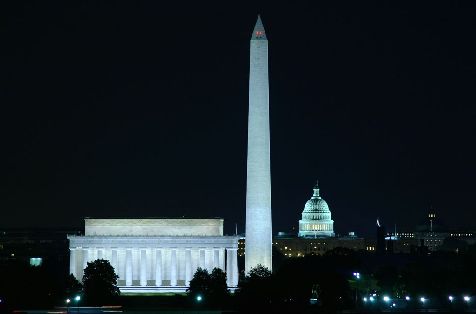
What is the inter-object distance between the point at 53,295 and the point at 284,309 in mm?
35771

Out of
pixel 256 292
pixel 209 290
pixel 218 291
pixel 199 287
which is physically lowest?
pixel 256 292

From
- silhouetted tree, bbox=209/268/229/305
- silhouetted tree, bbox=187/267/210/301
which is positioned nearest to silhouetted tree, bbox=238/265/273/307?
silhouetted tree, bbox=209/268/229/305

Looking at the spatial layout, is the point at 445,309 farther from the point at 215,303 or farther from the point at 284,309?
the point at 215,303

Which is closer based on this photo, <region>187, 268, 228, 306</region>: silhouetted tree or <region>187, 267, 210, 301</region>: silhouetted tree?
<region>187, 268, 228, 306</region>: silhouetted tree

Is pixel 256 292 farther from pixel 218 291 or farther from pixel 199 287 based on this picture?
pixel 199 287

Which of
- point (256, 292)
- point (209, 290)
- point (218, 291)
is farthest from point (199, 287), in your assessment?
point (256, 292)

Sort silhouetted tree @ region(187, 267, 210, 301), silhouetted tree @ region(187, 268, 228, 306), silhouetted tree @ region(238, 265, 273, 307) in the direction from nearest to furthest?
silhouetted tree @ region(238, 265, 273, 307), silhouetted tree @ region(187, 268, 228, 306), silhouetted tree @ region(187, 267, 210, 301)

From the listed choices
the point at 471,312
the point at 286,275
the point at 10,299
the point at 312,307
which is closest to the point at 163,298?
the point at 286,275

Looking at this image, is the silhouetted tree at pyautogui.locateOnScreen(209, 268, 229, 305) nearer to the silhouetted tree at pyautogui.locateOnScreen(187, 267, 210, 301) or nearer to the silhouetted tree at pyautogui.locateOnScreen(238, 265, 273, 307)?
the silhouetted tree at pyautogui.locateOnScreen(187, 267, 210, 301)

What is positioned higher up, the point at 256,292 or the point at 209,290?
the point at 209,290

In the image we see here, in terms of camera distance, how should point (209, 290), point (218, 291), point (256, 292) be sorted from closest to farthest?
point (256, 292) < point (218, 291) < point (209, 290)

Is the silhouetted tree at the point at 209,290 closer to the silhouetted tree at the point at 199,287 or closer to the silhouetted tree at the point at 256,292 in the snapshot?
the silhouetted tree at the point at 199,287

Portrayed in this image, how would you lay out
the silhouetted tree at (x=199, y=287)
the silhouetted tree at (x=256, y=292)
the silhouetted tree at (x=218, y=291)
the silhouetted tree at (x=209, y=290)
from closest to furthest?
the silhouetted tree at (x=256, y=292)
the silhouetted tree at (x=218, y=291)
the silhouetted tree at (x=209, y=290)
the silhouetted tree at (x=199, y=287)

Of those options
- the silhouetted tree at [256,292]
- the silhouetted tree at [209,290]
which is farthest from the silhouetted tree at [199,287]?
the silhouetted tree at [256,292]
